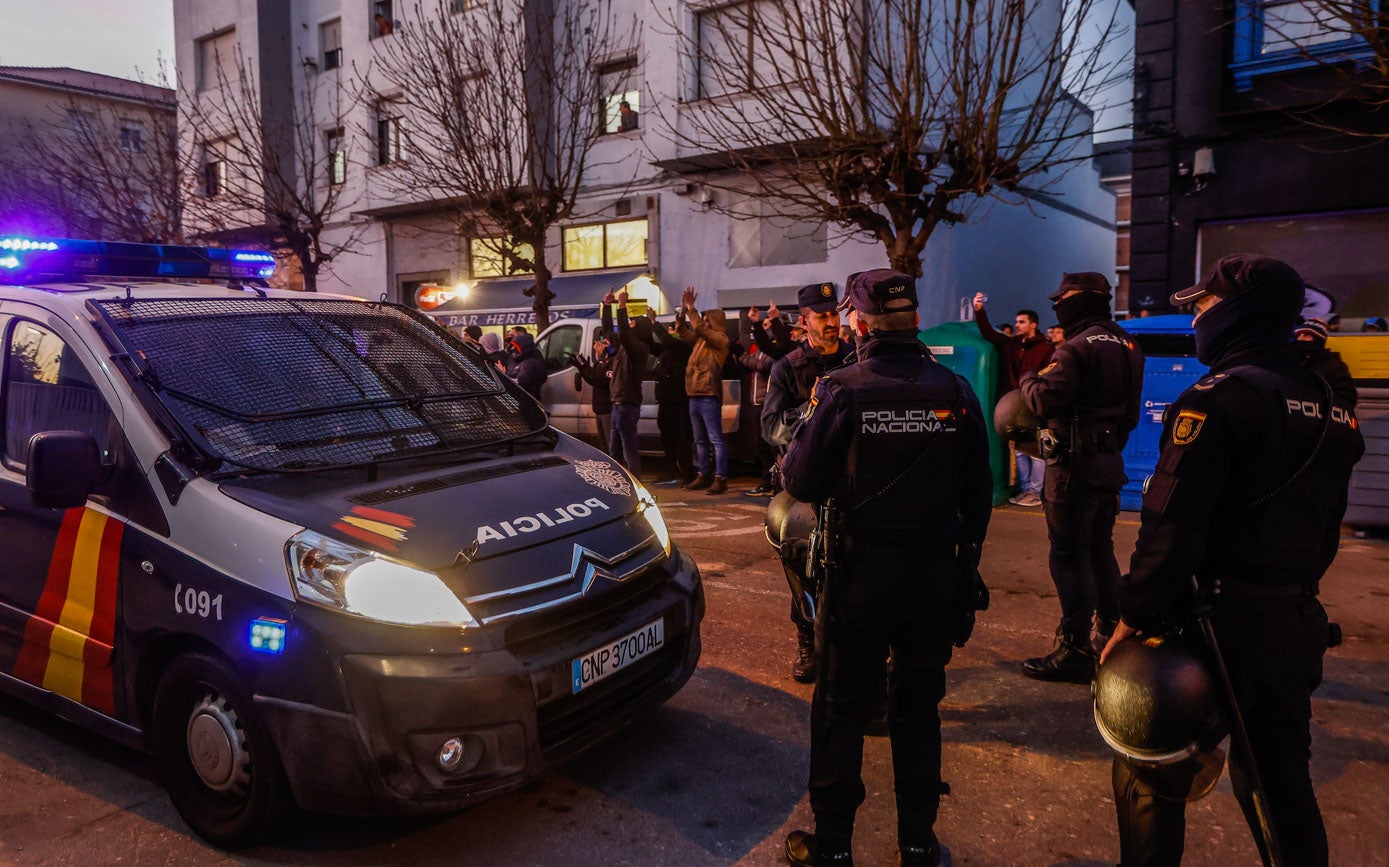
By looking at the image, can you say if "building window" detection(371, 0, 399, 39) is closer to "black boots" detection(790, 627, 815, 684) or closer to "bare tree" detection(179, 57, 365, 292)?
"bare tree" detection(179, 57, 365, 292)

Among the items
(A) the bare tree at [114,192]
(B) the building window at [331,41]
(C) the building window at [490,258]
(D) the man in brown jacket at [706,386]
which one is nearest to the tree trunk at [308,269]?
(A) the bare tree at [114,192]

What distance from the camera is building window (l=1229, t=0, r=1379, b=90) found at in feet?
35.3

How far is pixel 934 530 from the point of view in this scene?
2.80m

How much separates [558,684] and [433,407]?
4.54 ft

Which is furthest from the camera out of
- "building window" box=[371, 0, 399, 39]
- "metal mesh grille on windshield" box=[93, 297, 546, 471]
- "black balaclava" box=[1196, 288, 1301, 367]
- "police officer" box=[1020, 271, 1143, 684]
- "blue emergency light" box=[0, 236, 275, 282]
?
"building window" box=[371, 0, 399, 39]

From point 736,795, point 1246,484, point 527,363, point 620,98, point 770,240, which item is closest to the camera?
point 1246,484

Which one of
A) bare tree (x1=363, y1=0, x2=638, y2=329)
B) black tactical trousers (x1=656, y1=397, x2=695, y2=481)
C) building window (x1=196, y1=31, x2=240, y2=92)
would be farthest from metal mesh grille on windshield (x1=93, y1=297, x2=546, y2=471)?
building window (x1=196, y1=31, x2=240, y2=92)

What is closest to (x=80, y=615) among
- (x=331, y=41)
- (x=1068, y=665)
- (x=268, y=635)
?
(x=268, y=635)

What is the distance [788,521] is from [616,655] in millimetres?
988

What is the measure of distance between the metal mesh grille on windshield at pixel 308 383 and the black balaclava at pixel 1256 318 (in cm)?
257

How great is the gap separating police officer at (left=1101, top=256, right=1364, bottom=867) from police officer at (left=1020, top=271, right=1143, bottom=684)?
190 cm

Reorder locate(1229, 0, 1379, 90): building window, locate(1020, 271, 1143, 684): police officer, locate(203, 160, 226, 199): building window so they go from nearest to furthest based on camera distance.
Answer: locate(1020, 271, 1143, 684): police officer < locate(1229, 0, 1379, 90): building window < locate(203, 160, 226, 199): building window

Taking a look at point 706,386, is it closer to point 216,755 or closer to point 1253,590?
point 216,755

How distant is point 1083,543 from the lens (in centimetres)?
442
